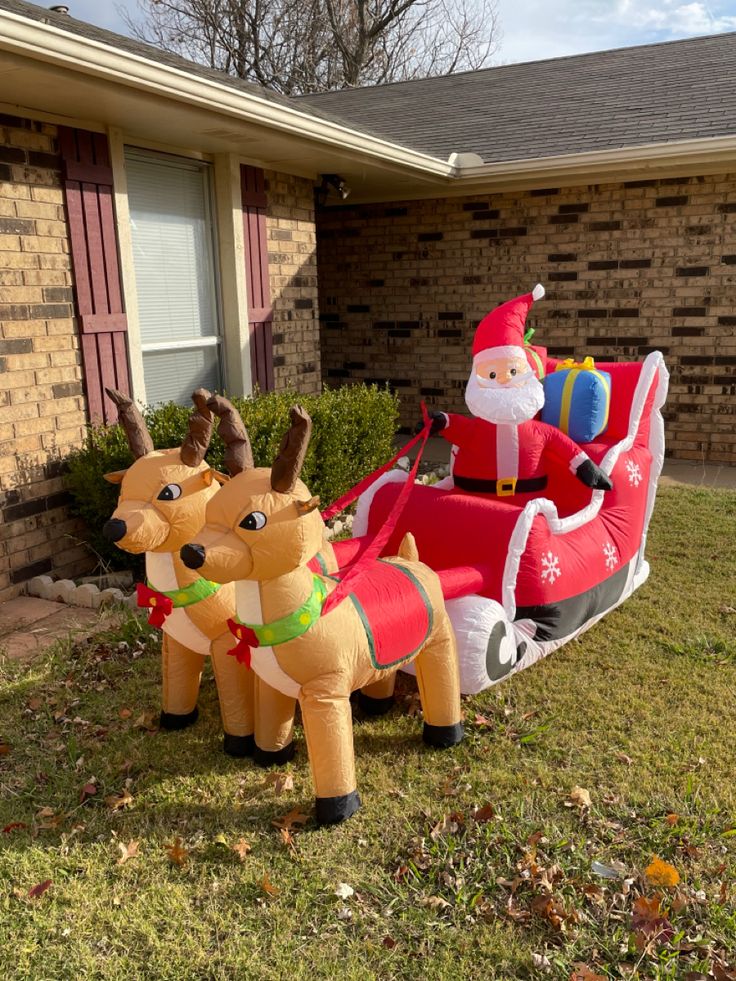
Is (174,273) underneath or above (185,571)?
above

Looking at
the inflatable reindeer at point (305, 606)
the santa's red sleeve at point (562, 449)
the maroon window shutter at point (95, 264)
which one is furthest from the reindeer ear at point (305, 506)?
the maroon window shutter at point (95, 264)

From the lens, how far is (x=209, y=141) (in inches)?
241

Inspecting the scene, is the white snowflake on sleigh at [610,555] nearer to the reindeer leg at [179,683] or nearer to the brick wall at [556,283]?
the reindeer leg at [179,683]

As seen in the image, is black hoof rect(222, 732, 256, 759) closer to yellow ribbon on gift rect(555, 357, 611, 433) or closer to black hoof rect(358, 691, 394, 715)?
black hoof rect(358, 691, 394, 715)

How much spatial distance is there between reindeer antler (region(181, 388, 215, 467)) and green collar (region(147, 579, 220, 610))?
1.56 feet

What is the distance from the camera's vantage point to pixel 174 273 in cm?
642

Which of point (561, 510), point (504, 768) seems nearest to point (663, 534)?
point (561, 510)

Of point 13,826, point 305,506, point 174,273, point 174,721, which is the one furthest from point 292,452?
point 174,273

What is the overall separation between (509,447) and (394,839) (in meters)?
2.12

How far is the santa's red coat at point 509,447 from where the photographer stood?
14.0 feet

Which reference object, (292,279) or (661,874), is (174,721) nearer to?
(661,874)

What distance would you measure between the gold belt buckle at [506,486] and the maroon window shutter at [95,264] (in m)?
2.92

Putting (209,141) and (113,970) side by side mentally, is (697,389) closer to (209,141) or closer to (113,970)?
(209,141)

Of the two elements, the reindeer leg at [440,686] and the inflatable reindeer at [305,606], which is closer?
the inflatable reindeer at [305,606]
